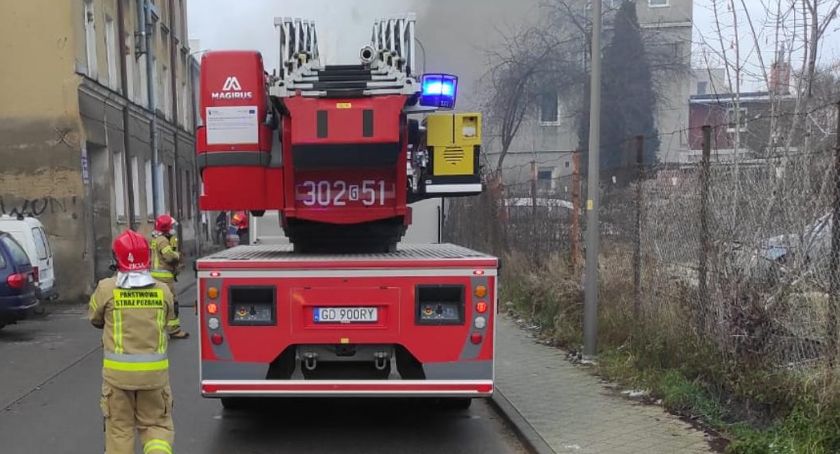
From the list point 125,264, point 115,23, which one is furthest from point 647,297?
point 115,23

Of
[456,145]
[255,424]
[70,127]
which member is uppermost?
[70,127]

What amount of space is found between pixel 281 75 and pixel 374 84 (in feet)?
2.11

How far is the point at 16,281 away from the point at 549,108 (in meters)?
19.8

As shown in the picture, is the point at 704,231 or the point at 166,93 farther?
the point at 166,93

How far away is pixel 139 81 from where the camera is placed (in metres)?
19.7

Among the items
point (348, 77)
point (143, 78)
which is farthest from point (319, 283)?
point (143, 78)

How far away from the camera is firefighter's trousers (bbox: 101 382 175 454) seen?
13.4ft

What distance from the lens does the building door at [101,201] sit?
15.2 meters

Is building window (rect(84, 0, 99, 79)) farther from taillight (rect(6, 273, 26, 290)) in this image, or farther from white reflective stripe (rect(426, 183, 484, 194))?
white reflective stripe (rect(426, 183, 484, 194))

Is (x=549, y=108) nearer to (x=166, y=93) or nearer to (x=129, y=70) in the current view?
(x=166, y=93)

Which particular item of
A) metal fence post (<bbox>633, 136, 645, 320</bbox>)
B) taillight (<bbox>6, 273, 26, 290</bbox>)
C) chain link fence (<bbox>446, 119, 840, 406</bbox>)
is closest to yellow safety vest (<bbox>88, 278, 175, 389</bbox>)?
chain link fence (<bbox>446, 119, 840, 406</bbox>)

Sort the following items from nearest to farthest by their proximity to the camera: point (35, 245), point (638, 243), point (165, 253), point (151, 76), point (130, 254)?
point (130, 254), point (638, 243), point (165, 253), point (35, 245), point (151, 76)

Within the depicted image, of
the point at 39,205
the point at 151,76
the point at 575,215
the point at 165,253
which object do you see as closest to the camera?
the point at 165,253

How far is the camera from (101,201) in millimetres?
15398
